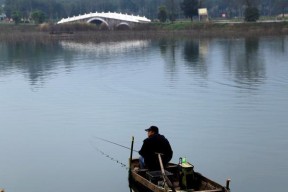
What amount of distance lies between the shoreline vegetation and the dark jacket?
85.5 metres

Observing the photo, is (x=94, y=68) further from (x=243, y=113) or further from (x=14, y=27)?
(x=14, y=27)

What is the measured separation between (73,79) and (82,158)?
2534 cm

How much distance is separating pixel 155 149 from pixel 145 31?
103 meters

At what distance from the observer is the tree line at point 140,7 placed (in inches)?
5231

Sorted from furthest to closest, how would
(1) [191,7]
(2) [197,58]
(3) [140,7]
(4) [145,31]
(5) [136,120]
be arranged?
(3) [140,7] < (1) [191,7] < (4) [145,31] < (2) [197,58] < (5) [136,120]

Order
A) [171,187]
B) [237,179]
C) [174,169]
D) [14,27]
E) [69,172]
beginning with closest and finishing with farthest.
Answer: [171,187], [174,169], [237,179], [69,172], [14,27]

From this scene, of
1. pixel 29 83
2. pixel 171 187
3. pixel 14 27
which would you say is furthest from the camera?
pixel 14 27

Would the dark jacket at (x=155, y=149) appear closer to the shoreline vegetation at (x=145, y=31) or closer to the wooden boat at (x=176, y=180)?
the wooden boat at (x=176, y=180)

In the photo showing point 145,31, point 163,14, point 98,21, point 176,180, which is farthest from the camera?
point 98,21

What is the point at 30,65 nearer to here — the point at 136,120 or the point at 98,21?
the point at 136,120

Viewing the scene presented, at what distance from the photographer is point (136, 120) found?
30.5 metres

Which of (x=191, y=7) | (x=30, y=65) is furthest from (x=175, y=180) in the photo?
(x=191, y=7)

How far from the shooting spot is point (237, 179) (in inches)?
800

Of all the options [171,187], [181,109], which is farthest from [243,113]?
[171,187]
